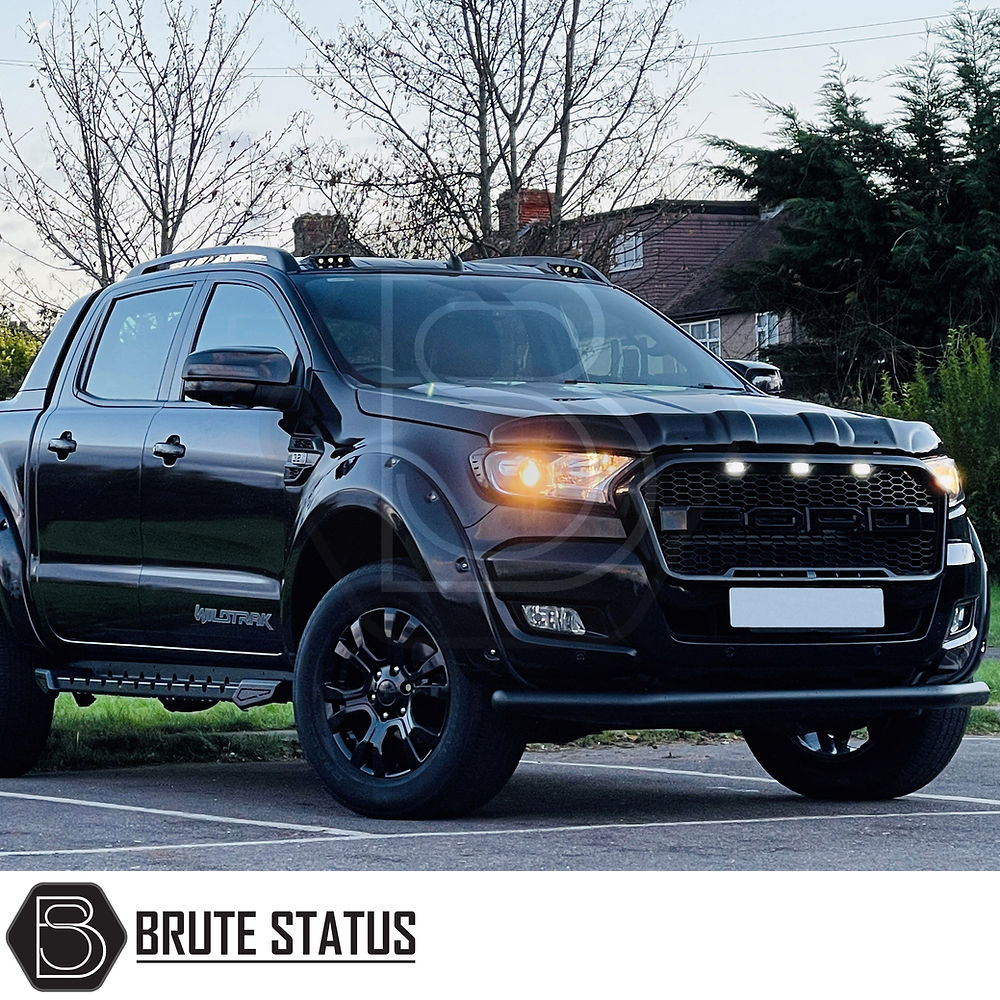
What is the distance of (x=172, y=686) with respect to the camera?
762 cm

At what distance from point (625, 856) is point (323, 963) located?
2136 millimetres

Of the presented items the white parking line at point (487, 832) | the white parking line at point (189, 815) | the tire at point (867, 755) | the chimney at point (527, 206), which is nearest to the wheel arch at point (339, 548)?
the white parking line at point (189, 815)

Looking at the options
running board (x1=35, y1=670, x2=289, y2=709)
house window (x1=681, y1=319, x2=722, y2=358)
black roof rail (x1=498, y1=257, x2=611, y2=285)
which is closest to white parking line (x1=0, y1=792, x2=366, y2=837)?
running board (x1=35, y1=670, x2=289, y2=709)

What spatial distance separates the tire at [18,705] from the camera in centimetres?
834

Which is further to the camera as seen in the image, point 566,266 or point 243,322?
point 566,266

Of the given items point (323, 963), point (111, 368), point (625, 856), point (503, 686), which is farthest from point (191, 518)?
point (323, 963)

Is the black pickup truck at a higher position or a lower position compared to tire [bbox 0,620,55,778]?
higher

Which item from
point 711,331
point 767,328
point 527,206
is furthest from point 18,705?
point 711,331

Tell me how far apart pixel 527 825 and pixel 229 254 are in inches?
114

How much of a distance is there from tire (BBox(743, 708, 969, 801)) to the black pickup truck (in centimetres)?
1

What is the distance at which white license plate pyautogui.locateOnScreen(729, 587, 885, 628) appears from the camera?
20.4 ft

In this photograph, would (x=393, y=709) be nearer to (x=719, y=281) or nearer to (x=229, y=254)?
(x=229, y=254)

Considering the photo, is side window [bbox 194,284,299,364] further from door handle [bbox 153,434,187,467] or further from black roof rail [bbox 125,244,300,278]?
door handle [bbox 153,434,187,467]

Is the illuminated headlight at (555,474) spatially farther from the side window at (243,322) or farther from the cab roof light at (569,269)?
the cab roof light at (569,269)
